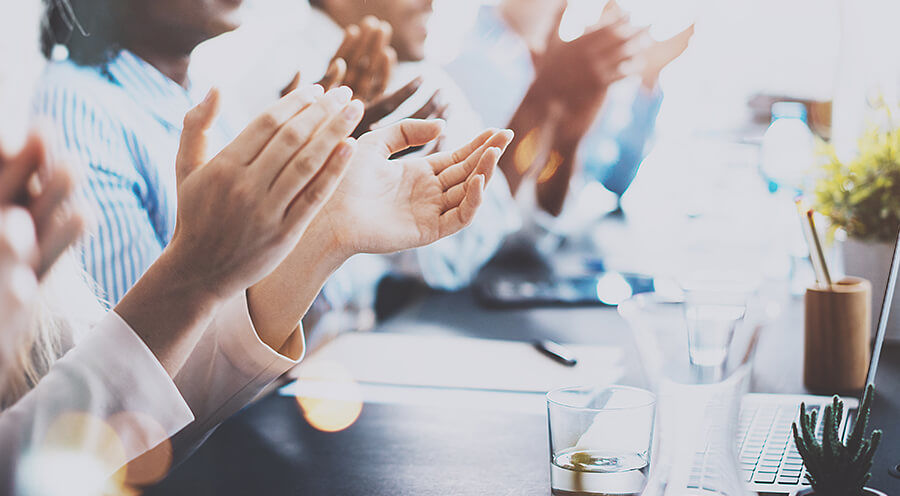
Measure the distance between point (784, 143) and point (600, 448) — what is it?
6.11ft

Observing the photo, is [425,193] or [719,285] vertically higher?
[425,193]

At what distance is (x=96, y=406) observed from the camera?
61 centimetres

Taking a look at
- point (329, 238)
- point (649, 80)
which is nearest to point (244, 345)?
point (329, 238)

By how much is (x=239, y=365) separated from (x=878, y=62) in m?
1.89

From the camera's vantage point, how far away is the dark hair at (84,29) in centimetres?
114

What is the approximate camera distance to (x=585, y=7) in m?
2.27

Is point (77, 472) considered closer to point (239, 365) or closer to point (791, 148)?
point (239, 365)

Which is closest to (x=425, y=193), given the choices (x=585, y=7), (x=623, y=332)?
(x=623, y=332)

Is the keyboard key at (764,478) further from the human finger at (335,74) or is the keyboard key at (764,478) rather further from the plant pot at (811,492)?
the human finger at (335,74)

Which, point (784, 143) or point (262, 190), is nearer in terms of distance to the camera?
point (262, 190)

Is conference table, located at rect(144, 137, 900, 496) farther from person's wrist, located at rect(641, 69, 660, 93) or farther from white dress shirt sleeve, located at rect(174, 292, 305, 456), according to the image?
person's wrist, located at rect(641, 69, 660, 93)

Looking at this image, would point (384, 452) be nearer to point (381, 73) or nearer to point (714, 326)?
point (714, 326)

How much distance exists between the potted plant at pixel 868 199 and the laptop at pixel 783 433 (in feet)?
0.89

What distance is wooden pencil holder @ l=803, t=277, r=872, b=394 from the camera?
996mm
